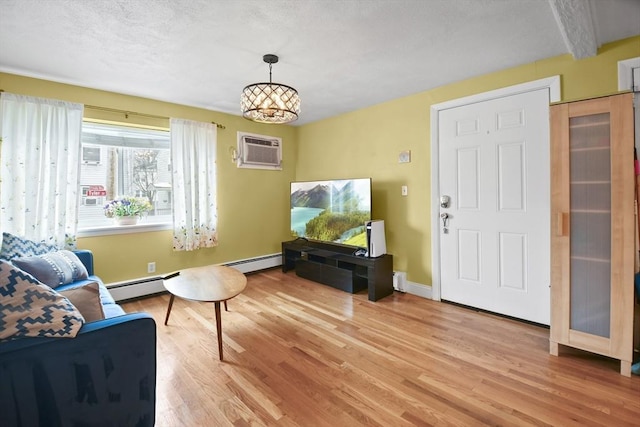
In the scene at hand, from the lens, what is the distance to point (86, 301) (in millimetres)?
1476

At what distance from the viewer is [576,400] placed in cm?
168

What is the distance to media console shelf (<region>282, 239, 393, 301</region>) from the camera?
10.8ft

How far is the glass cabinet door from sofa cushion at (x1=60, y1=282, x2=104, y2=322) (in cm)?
297

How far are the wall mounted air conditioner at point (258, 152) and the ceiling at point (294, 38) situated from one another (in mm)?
1236

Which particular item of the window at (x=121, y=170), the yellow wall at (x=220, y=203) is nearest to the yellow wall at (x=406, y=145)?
the yellow wall at (x=220, y=203)

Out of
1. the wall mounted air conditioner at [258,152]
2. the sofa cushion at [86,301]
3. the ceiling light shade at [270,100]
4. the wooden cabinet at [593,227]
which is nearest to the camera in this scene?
the sofa cushion at [86,301]

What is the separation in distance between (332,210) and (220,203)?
157 centimetres

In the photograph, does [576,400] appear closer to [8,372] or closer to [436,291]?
[436,291]

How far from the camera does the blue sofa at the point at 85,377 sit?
3.68ft

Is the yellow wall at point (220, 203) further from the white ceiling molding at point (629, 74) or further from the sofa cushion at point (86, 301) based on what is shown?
the white ceiling molding at point (629, 74)

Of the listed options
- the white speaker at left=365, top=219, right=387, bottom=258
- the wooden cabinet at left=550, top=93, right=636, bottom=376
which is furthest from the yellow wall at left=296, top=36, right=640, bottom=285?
the wooden cabinet at left=550, top=93, right=636, bottom=376

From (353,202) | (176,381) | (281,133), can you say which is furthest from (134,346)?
(281,133)

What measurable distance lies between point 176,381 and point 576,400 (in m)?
2.42

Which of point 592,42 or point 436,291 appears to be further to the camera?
point 436,291
